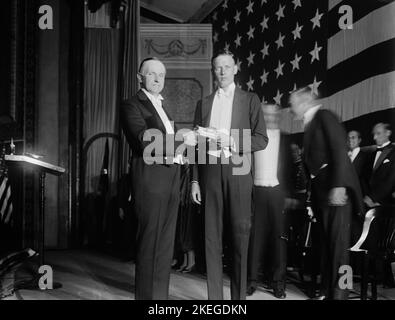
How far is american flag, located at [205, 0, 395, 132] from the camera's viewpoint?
3457mm

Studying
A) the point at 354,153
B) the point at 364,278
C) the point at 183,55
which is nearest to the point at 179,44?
the point at 183,55

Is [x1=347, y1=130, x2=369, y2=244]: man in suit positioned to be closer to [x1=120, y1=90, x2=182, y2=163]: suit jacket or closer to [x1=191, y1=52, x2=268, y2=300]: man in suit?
[x1=191, y1=52, x2=268, y2=300]: man in suit

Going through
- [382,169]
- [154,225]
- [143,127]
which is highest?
[143,127]

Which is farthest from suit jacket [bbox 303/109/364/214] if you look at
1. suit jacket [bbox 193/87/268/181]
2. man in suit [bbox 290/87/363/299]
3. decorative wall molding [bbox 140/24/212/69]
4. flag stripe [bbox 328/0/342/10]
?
decorative wall molding [bbox 140/24/212/69]

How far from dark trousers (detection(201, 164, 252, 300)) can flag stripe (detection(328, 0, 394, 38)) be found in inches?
75.7

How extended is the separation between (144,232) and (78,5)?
4.32m

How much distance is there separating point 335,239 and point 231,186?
730 mm

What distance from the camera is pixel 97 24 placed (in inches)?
239

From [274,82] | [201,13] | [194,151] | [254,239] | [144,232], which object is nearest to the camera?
[144,232]

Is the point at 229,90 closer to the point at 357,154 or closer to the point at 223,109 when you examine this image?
the point at 223,109

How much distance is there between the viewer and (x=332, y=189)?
264 centimetres

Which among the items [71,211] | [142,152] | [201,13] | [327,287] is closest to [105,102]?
[71,211]
